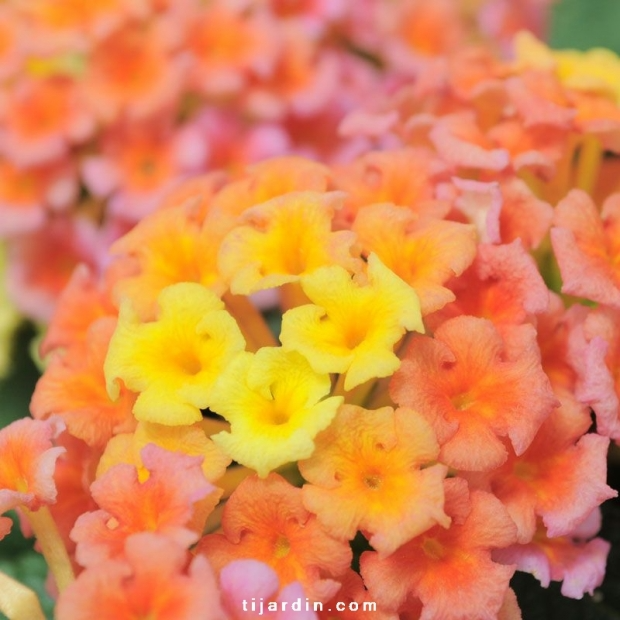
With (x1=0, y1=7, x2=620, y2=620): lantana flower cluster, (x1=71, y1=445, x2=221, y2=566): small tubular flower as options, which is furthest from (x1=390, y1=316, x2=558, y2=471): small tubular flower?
(x1=71, y1=445, x2=221, y2=566): small tubular flower

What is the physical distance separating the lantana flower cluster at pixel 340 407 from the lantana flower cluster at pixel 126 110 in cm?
26

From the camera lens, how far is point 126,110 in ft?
2.68

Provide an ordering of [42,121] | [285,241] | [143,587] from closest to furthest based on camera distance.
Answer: [143,587], [285,241], [42,121]

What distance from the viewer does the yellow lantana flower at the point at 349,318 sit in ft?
1.45

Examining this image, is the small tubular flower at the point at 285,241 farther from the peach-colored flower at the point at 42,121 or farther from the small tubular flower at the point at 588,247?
the peach-colored flower at the point at 42,121

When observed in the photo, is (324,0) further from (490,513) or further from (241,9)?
(490,513)

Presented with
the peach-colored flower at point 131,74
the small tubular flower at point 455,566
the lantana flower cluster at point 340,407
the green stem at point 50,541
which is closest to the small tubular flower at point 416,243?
the lantana flower cluster at point 340,407

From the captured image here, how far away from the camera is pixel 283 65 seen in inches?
34.2

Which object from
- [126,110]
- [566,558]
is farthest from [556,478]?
[126,110]

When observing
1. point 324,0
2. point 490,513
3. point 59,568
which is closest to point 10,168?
point 324,0

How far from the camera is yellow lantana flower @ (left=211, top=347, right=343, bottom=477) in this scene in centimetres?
43

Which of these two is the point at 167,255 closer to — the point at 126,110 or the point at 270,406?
the point at 270,406

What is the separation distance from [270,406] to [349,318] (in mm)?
62

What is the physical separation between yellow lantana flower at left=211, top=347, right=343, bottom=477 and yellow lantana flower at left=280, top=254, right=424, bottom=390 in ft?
0.03
